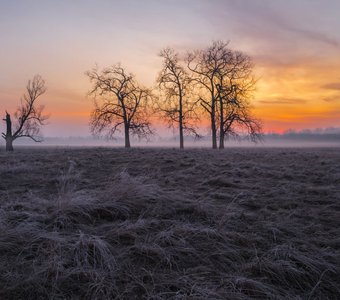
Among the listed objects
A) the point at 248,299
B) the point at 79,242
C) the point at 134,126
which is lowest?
the point at 248,299

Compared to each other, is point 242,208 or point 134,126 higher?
point 134,126

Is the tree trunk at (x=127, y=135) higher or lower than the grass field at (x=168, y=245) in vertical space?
higher

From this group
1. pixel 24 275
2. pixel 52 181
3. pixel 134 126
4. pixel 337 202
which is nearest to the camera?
pixel 24 275

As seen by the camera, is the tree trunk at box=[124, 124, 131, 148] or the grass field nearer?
the grass field

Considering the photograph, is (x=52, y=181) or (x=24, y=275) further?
(x=52, y=181)

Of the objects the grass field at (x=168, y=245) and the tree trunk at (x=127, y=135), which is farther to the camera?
the tree trunk at (x=127, y=135)

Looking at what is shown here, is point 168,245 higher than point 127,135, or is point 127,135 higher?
point 127,135

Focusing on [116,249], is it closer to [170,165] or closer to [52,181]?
[52,181]

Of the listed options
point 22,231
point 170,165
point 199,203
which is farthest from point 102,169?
point 22,231

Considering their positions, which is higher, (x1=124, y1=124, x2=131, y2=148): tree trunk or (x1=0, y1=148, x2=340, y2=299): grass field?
(x1=124, y1=124, x2=131, y2=148): tree trunk

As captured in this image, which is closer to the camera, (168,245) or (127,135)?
(168,245)

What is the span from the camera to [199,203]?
6.25 metres

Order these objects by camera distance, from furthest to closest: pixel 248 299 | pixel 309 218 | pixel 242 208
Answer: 1. pixel 242 208
2. pixel 309 218
3. pixel 248 299

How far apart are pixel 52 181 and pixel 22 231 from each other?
173 inches
